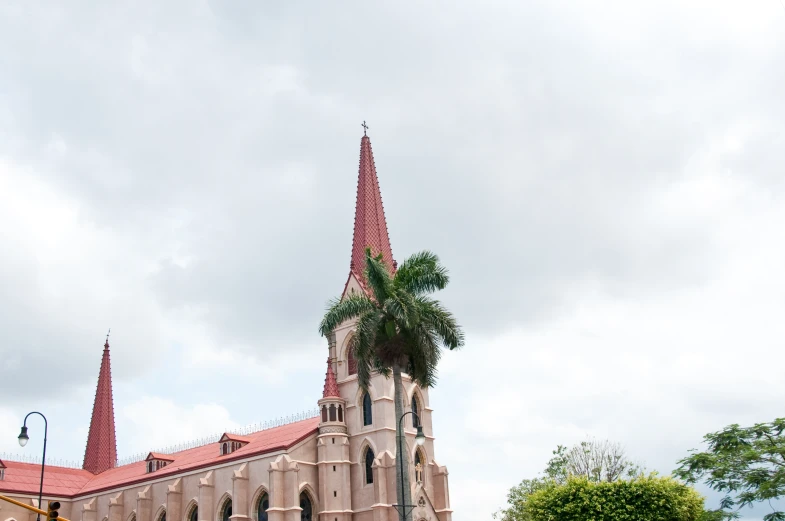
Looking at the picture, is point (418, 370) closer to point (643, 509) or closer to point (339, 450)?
point (643, 509)

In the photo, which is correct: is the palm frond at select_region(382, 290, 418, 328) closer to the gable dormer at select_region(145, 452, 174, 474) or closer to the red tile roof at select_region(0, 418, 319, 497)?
the red tile roof at select_region(0, 418, 319, 497)

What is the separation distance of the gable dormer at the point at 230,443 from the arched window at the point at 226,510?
155 inches

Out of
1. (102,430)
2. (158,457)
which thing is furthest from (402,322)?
(102,430)

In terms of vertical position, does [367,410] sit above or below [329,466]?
above

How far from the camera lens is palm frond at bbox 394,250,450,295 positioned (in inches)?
1473

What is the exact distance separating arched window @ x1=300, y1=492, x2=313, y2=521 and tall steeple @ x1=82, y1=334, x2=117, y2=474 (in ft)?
115

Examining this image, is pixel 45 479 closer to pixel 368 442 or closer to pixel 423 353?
pixel 368 442

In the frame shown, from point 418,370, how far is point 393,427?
53.4ft

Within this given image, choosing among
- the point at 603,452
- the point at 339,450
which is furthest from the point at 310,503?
the point at 603,452

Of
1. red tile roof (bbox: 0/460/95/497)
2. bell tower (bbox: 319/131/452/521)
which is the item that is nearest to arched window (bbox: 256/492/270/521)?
bell tower (bbox: 319/131/452/521)

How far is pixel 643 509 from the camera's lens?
128 ft

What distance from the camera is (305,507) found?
51656mm

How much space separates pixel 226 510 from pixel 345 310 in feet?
78.5

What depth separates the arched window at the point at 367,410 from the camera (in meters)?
53.1
